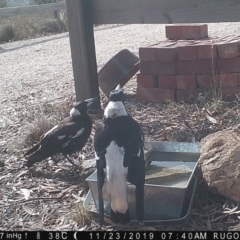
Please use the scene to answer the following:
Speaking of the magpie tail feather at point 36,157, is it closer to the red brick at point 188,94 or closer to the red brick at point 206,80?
the red brick at point 188,94

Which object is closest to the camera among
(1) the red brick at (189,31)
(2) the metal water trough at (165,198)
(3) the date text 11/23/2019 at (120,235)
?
(3) the date text 11/23/2019 at (120,235)

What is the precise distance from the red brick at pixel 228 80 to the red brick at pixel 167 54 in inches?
20.0

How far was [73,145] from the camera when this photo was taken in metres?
4.36

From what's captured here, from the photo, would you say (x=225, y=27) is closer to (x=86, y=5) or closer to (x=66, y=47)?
(x=66, y=47)

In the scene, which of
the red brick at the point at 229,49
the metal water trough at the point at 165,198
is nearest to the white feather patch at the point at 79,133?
the metal water trough at the point at 165,198

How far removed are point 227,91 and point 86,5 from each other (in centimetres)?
164

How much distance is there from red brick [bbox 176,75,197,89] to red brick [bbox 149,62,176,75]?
0.31 feet

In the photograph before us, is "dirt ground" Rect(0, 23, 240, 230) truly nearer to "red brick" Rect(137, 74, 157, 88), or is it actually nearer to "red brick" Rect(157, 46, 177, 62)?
"red brick" Rect(137, 74, 157, 88)

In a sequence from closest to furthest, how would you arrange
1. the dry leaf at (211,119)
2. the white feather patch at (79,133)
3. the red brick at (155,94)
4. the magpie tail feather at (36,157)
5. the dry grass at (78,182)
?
the dry grass at (78,182)
the magpie tail feather at (36,157)
the white feather patch at (79,133)
the dry leaf at (211,119)
the red brick at (155,94)

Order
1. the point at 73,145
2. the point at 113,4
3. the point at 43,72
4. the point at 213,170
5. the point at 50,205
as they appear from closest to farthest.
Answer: the point at 213,170, the point at 50,205, the point at 73,145, the point at 113,4, the point at 43,72

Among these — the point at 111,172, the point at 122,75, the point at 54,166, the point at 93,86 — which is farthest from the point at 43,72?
the point at 111,172

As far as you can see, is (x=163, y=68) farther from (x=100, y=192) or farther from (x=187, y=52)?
(x=100, y=192)

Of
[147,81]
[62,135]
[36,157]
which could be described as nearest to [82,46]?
[147,81]

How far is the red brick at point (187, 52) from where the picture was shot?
17.4 feet
